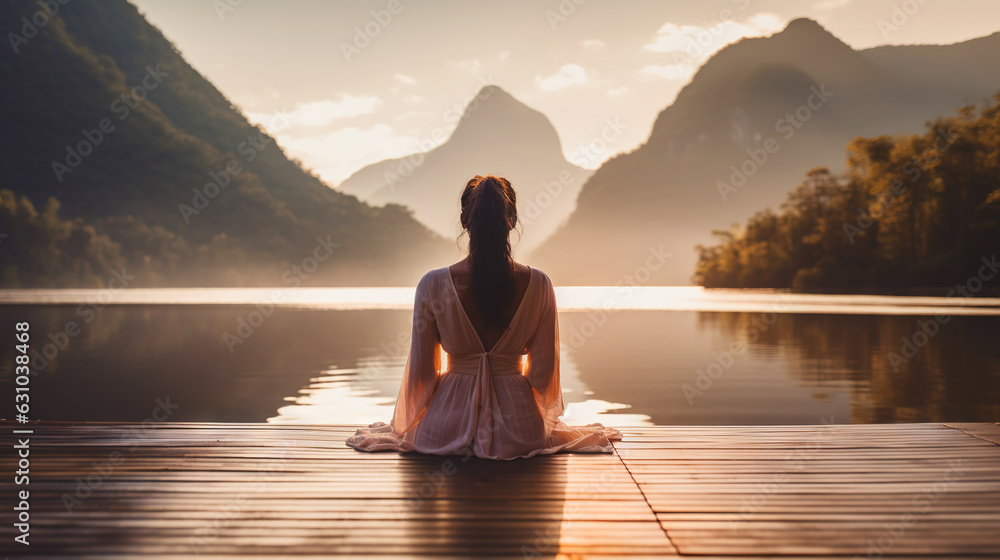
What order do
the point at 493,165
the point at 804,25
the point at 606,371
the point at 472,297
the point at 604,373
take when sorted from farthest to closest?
the point at 493,165 < the point at 804,25 < the point at 606,371 < the point at 604,373 < the point at 472,297

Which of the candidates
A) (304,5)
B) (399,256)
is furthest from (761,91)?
(304,5)

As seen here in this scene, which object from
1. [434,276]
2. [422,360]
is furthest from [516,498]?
[434,276]

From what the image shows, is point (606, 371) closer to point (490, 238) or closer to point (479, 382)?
point (479, 382)

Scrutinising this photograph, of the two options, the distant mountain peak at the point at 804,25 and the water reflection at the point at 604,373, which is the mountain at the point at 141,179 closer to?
the water reflection at the point at 604,373

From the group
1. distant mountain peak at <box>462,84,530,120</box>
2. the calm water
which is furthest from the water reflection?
distant mountain peak at <box>462,84,530,120</box>

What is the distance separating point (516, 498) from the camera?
2709 mm

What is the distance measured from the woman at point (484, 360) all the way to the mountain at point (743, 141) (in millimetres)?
100321

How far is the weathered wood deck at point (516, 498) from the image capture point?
7.50 ft

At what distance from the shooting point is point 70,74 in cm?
7031

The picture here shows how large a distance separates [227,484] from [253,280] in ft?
242

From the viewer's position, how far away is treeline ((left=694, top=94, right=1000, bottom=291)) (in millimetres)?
38656

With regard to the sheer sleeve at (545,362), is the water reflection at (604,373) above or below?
below

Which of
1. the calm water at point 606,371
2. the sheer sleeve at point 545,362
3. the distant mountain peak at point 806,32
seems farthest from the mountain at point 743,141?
the sheer sleeve at point 545,362

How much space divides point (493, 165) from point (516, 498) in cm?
14707
